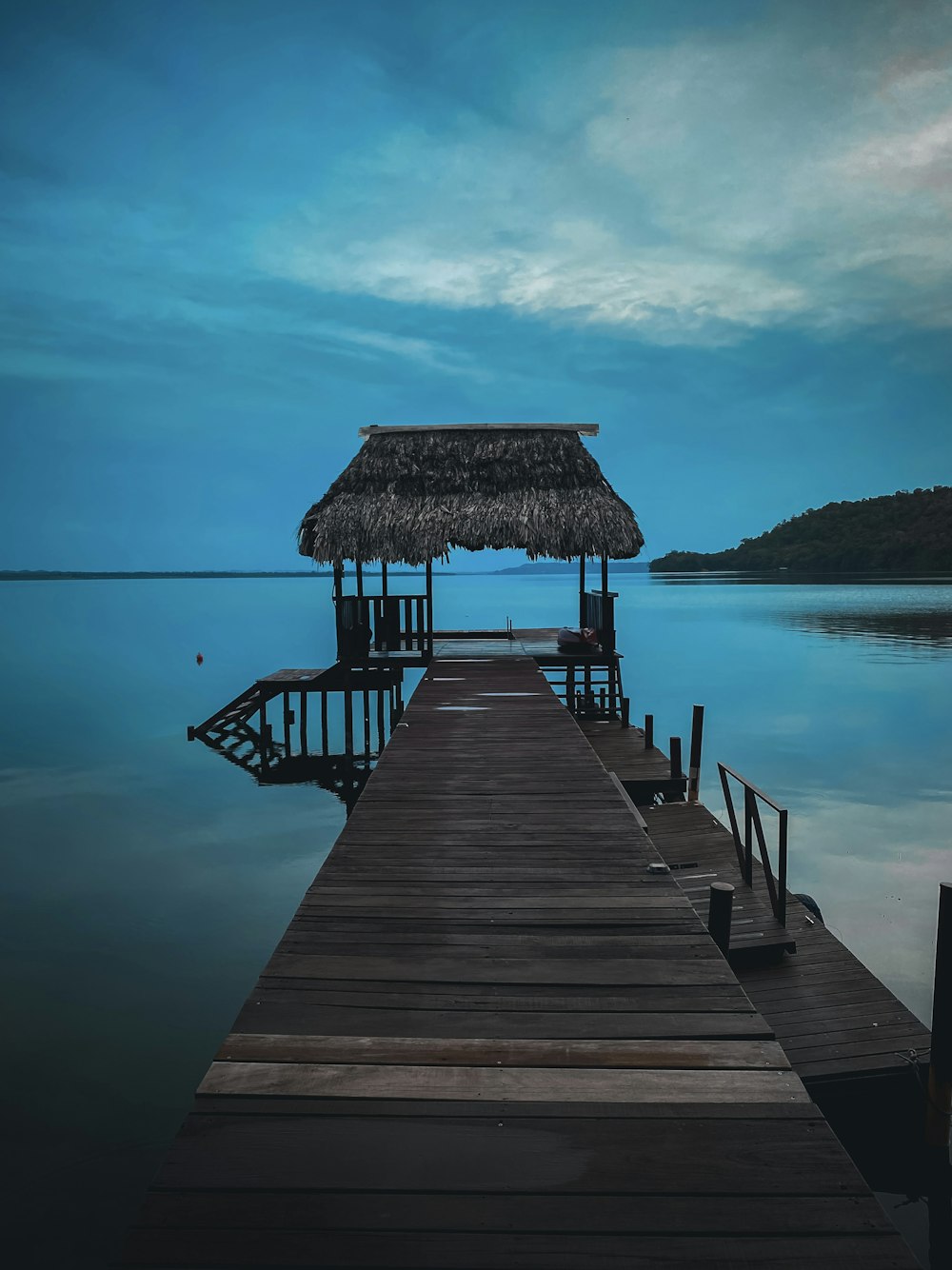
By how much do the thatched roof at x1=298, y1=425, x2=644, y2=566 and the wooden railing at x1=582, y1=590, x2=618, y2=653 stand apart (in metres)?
0.98

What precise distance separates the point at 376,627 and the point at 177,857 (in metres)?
5.52

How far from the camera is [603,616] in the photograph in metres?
14.5

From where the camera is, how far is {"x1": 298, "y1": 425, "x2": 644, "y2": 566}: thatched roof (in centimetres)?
1406

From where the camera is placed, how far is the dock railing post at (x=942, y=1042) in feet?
14.1

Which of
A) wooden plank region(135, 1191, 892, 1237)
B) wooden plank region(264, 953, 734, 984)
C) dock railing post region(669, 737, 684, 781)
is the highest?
wooden plank region(135, 1191, 892, 1237)

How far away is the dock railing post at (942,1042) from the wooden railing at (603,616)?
8.99 metres

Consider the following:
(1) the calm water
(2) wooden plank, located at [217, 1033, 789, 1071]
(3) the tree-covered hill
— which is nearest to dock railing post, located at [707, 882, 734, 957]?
(2) wooden plank, located at [217, 1033, 789, 1071]

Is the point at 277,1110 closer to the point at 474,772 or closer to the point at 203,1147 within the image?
the point at 203,1147

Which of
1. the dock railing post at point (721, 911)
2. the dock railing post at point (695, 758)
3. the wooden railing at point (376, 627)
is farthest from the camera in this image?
the wooden railing at point (376, 627)

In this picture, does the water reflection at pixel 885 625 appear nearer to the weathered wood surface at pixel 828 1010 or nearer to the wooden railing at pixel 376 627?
the wooden railing at pixel 376 627

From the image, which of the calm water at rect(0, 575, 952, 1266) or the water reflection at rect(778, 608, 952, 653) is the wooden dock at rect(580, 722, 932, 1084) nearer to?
the calm water at rect(0, 575, 952, 1266)

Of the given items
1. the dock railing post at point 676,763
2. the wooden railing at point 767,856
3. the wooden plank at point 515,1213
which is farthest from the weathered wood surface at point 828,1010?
the dock railing post at point 676,763

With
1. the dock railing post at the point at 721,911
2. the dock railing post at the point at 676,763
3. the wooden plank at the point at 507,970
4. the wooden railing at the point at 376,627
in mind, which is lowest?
the dock railing post at the point at 676,763

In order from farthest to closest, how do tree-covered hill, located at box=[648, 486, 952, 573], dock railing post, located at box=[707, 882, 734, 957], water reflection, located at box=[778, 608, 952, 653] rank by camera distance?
tree-covered hill, located at box=[648, 486, 952, 573] < water reflection, located at box=[778, 608, 952, 653] < dock railing post, located at box=[707, 882, 734, 957]
